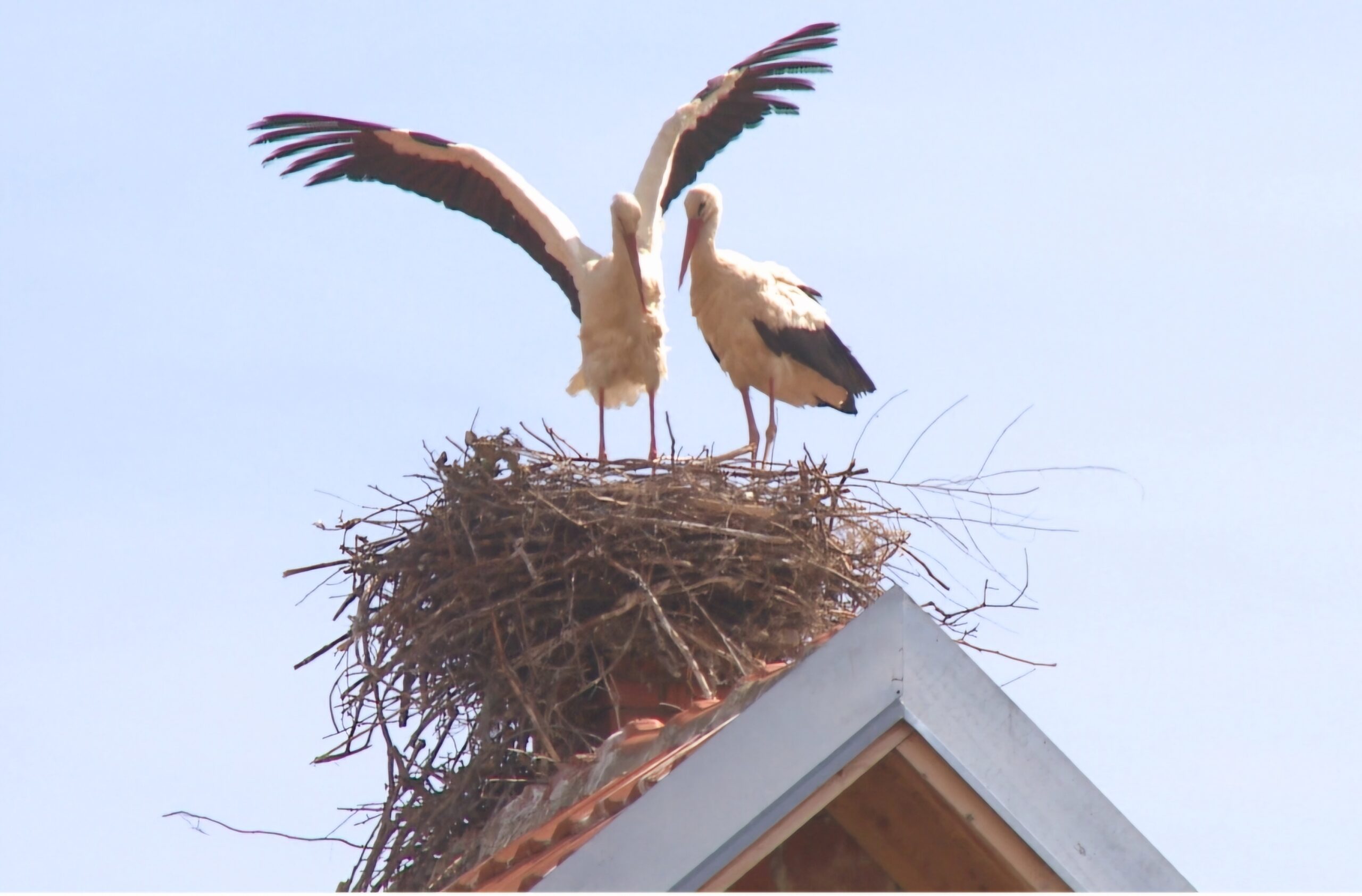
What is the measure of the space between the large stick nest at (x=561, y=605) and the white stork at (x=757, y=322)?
6.87 feet

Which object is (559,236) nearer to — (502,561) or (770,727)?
(502,561)

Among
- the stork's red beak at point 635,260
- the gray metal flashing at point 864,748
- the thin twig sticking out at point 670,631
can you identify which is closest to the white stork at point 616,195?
the stork's red beak at point 635,260

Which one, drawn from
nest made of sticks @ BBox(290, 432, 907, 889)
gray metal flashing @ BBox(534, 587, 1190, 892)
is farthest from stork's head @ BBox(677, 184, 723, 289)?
gray metal flashing @ BBox(534, 587, 1190, 892)

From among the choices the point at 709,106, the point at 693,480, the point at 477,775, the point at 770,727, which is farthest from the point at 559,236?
the point at 770,727

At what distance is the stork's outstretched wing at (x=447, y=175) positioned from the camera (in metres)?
9.05

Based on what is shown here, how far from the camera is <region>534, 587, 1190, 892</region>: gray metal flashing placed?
377cm

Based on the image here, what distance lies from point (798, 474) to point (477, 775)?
1.59 m

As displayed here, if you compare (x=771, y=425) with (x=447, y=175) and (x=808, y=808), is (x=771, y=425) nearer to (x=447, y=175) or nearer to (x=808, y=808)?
(x=447, y=175)

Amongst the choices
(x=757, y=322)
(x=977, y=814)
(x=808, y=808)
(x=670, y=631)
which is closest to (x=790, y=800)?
(x=808, y=808)

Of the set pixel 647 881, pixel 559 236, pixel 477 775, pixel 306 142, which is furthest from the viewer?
pixel 306 142

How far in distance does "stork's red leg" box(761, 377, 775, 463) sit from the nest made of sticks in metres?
2.39

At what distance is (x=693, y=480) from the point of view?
261 inches

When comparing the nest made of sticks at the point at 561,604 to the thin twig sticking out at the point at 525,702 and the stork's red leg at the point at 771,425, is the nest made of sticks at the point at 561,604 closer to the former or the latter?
the thin twig sticking out at the point at 525,702

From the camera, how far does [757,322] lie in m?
8.90
